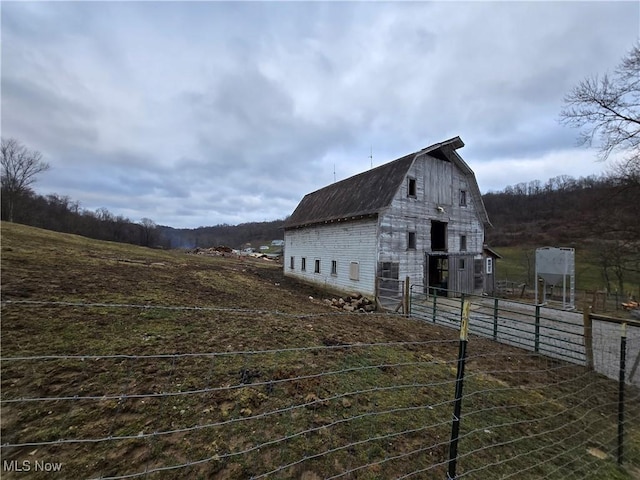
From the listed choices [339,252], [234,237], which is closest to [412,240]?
[339,252]

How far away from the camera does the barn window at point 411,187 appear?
577 inches

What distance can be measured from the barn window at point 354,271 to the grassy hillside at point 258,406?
7801 millimetres

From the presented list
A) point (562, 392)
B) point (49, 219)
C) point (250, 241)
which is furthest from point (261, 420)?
point (250, 241)

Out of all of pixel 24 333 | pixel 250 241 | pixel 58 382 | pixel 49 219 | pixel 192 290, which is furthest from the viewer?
pixel 250 241

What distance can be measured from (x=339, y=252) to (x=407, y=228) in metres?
4.14

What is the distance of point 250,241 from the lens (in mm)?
102312

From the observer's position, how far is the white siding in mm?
13992

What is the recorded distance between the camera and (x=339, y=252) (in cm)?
1627

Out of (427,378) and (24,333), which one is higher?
(24,333)

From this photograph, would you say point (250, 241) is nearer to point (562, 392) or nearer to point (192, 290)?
point (192, 290)

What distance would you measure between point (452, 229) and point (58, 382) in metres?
17.3

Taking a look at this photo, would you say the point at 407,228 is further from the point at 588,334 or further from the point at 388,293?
the point at 588,334

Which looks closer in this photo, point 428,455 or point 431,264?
point 428,455
